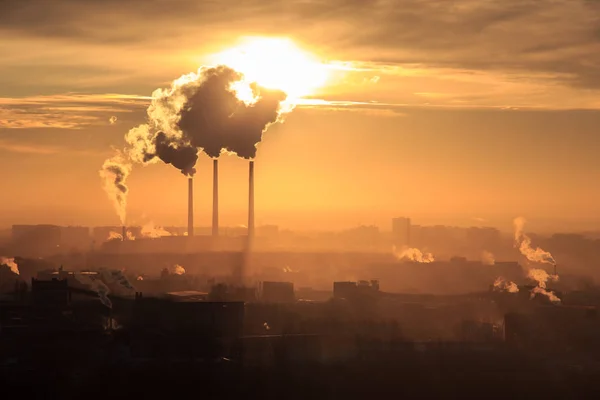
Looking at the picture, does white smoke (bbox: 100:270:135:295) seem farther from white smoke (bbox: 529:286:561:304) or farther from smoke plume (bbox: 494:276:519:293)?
smoke plume (bbox: 494:276:519:293)

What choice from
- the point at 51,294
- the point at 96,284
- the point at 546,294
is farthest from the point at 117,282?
the point at 546,294

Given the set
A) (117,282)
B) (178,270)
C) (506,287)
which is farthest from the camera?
(178,270)

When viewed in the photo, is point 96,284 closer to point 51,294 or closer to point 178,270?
point 51,294

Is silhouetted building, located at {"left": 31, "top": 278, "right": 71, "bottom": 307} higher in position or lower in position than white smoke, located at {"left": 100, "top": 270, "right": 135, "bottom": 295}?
lower

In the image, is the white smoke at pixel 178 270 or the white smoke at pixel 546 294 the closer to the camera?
the white smoke at pixel 546 294

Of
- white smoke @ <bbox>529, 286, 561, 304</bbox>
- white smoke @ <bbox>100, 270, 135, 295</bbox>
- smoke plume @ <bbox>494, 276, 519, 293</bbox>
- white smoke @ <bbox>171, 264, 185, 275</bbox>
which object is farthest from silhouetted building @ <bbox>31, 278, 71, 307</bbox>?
smoke plume @ <bbox>494, 276, 519, 293</bbox>

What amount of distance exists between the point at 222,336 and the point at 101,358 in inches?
697

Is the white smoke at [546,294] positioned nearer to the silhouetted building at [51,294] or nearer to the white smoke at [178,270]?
the white smoke at [178,270]

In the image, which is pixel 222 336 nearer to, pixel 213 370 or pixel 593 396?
pixel 213 370

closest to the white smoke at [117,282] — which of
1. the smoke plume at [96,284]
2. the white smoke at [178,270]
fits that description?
the smoke plume at [96,284]

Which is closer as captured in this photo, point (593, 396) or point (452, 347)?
point (593, 396)

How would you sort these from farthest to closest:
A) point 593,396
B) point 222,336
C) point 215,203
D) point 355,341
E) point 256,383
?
1. point 215,203
2. point 355,341
3. point 222,336
4. point 593,396
5. point 256,383

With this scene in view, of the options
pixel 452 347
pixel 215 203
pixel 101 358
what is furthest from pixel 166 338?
pixel 215 203

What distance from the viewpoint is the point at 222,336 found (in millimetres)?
120750
